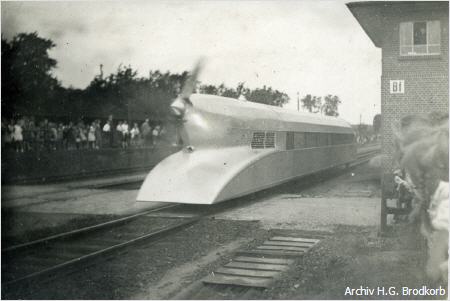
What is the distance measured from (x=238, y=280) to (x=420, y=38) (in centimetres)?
1053

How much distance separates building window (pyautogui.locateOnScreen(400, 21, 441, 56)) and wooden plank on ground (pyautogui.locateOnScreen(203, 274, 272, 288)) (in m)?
10.2

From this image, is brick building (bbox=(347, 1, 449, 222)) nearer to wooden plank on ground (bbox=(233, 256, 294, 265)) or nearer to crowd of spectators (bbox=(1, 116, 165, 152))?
wooden plank on ground (bbox=(233, 256, 294, 265))

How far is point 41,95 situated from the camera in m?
21.0

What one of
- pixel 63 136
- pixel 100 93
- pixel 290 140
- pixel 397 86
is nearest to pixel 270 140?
pixel 290 140

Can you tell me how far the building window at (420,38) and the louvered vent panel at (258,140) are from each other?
5.19 metres

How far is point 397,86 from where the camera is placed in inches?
539

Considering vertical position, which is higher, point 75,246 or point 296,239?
point 296,239

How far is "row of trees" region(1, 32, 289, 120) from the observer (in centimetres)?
1660

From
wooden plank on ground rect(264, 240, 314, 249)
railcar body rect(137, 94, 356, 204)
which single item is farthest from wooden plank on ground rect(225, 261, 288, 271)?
railcar body rect(137, 94, 356, 204)

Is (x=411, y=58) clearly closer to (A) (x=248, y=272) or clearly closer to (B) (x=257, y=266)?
(B) (x=257, y=266)

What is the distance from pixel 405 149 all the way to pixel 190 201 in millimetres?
Answer: 5614

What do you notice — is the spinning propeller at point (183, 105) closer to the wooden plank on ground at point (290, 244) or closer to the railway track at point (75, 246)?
the railway track at point (75, 246)

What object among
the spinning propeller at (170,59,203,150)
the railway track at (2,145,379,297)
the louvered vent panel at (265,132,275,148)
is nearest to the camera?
the railway track at (2,145,379,297)

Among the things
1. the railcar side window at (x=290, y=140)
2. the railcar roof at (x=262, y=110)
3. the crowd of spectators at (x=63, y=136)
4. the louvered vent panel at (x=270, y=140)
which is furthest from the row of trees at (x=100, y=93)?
the louvered vent panel at (x=270, y=140)
